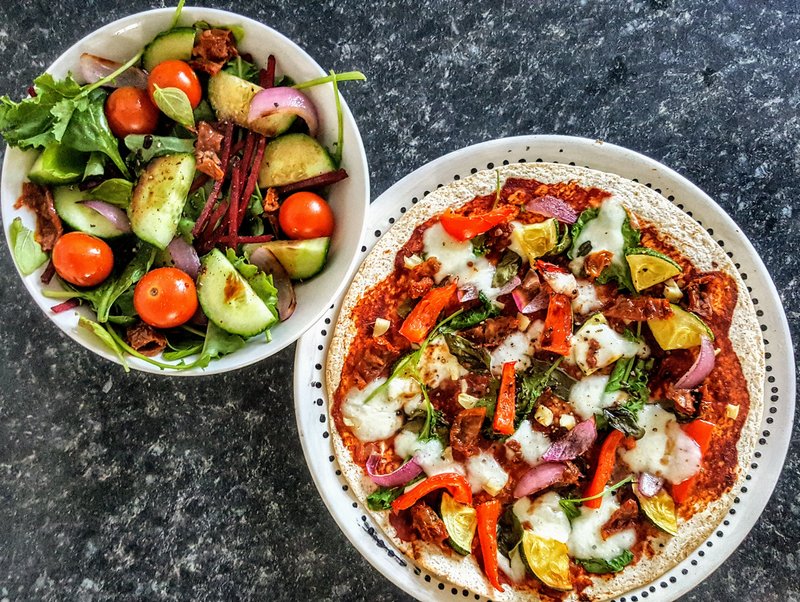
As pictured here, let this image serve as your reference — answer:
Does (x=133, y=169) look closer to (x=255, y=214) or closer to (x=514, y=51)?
(x=255, y=214)

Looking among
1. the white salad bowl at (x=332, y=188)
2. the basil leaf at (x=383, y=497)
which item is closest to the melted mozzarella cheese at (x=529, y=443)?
the basil leaf at (x=383, y=497)

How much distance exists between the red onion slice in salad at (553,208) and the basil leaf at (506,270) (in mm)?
233

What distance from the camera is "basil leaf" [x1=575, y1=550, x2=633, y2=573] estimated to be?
3459 millimetres

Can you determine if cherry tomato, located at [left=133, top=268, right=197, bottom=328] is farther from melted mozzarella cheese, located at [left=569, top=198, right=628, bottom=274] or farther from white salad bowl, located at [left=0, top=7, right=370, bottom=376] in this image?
melted mozzarella cheese, located at [left=569, top=198, right=628, bottom=274]

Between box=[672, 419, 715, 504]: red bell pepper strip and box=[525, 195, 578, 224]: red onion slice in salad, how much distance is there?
43.8 inches

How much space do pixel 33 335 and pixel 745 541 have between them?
3709mm

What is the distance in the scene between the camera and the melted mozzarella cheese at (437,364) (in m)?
3.49

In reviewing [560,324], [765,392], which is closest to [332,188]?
[560,324]

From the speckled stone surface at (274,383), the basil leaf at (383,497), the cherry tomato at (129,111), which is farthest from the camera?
the speckled stone surface at (274,383)

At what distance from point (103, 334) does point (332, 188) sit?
3.57ft

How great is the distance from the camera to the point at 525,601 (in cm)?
346

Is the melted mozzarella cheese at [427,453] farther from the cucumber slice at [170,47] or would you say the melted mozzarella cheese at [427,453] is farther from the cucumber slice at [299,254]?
the cucumber slice at [170,47]

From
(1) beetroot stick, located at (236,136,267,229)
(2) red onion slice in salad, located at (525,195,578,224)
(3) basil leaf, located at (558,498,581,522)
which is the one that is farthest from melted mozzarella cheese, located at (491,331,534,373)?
(1) beetroot stick, located at (236,136,267,229)

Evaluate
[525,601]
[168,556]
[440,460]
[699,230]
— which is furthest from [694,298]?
[168,556]
